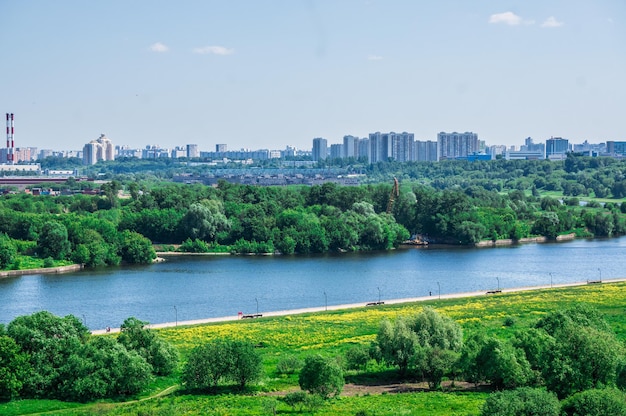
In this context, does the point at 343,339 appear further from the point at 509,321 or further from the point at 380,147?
the point at 380,147

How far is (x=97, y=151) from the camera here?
551 ft

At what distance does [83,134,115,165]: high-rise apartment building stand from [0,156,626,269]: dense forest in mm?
98865

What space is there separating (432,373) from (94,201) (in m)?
46.3

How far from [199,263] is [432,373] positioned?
2568cm

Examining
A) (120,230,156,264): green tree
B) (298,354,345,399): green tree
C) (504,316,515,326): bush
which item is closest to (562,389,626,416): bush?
(298,354,345,399): green tree

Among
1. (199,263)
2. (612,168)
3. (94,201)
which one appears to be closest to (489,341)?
(199,263)

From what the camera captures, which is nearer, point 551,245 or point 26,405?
point 26,405

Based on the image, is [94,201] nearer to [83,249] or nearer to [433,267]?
[83,249]

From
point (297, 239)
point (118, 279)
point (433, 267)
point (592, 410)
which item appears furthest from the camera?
point (297, 239)

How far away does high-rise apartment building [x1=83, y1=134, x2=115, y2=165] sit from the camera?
16412 cm

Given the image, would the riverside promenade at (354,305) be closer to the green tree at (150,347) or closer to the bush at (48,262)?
the green tree at (150,347)

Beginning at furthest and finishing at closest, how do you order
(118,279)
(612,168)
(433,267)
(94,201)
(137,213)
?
(612,168), (94,201), (137,213), (433,267), (118,279)

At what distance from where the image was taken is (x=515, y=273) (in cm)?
4088

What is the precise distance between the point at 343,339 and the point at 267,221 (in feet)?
89.5
